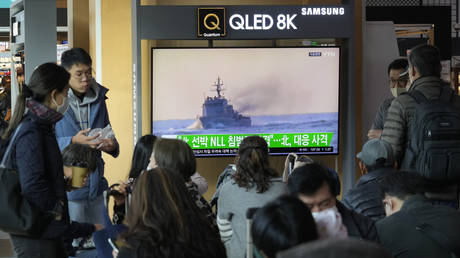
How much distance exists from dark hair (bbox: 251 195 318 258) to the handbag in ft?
3.86

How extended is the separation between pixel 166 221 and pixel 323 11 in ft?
14.5

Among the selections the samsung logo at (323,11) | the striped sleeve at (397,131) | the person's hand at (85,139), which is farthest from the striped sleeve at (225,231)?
the samsung logo at (323,11)

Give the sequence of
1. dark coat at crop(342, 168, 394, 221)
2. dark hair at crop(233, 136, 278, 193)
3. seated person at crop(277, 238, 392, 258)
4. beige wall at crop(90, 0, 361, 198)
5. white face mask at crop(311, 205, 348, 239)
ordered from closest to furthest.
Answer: seated person at crop(277, 238, 392, 258)
white face mask at crop(311, 205, 348, 239)
dark coat at crop(342, 168, 394, 221)
dark hair at crop(233, 136, 278, 193)
beige wall at crop(90, 0, 361, 198)

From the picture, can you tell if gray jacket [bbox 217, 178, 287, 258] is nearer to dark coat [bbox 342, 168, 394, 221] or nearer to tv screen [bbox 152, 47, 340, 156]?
dark coat [bbox 342, 168, 394, 221]

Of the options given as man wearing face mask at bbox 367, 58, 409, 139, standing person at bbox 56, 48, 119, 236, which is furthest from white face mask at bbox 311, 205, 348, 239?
man wearing face mask at bbox 367, 58, 409, 139

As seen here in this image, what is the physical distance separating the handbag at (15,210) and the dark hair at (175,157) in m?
0.66

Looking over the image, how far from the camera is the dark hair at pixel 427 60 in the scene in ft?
12.6

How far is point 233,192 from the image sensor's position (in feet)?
11.8

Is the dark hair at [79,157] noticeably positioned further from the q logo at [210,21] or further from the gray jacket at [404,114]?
the q logo at [210,21]

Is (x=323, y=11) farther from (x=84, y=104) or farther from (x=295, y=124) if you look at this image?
(x=84, y=104)

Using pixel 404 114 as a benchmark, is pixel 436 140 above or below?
below

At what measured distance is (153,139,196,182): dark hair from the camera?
10.5ft

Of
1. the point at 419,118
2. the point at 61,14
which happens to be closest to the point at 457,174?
the point at 419,118

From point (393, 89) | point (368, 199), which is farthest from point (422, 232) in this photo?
point (393, 89)
